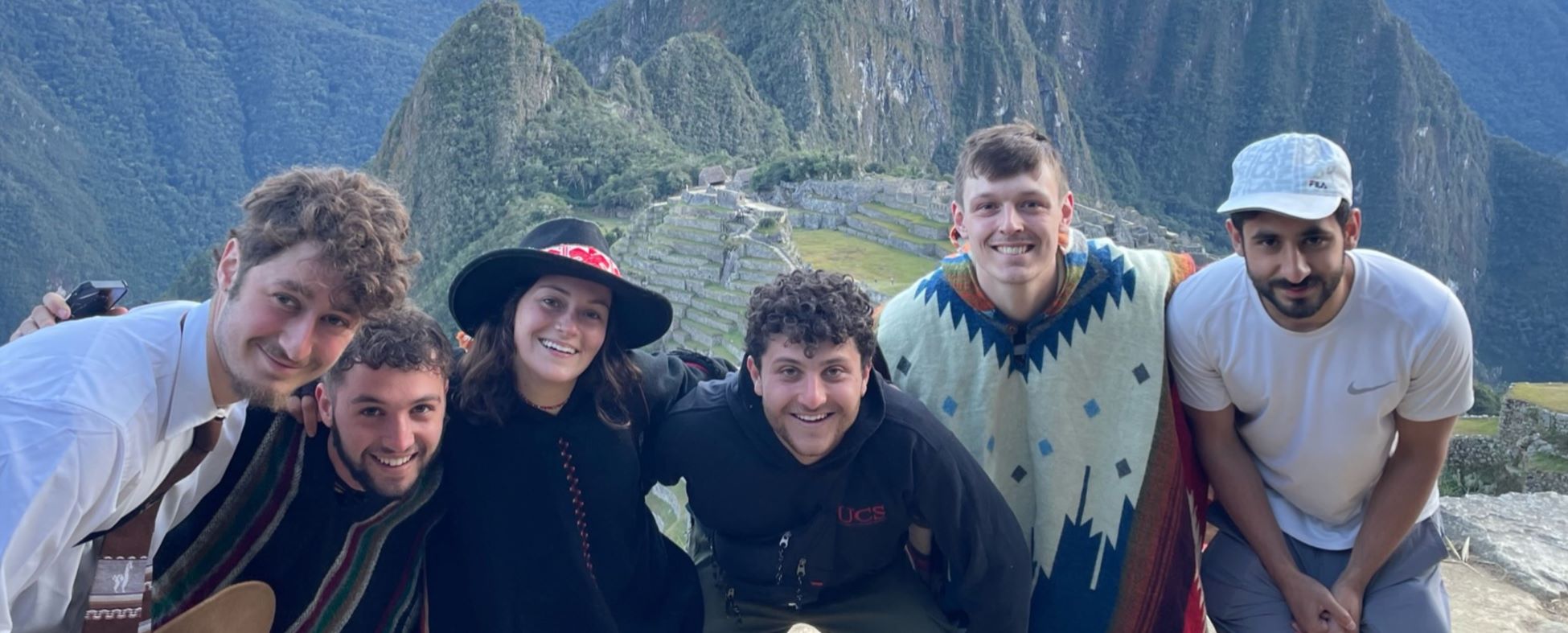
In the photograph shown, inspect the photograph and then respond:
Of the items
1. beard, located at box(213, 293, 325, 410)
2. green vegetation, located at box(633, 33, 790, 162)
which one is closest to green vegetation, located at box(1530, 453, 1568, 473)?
beard, located at box(213, 293, 325, 410)

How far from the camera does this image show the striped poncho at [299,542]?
211 cm

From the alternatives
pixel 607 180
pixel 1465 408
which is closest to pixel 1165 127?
pixel 607 180

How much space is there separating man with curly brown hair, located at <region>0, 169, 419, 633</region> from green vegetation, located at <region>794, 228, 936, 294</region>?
64.6 feet

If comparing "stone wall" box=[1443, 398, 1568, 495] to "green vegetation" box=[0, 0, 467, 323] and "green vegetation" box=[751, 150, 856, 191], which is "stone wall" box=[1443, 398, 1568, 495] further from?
"green vegetation" box=[0, 0, 467, 323]

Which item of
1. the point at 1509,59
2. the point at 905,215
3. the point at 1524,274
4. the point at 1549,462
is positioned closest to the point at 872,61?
the point at 905,215

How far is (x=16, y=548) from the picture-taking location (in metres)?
1.61

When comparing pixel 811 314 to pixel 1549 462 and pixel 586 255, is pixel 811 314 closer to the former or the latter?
pixel 586 255

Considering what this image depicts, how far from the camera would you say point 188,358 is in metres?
1.86

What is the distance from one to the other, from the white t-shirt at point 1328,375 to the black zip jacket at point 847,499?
2.00ft

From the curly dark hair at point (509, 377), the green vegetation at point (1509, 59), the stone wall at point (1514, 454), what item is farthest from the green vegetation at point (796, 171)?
the green vegetation at point (1509, 59)

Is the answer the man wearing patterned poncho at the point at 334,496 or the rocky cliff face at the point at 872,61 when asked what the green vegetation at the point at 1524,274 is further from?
the man wearing patterned poncho at the point at 334,496

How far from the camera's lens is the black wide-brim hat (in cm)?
243

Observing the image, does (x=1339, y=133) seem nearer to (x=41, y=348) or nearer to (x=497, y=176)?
(x=497, y=176)

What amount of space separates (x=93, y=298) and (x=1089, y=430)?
7.11 feet
